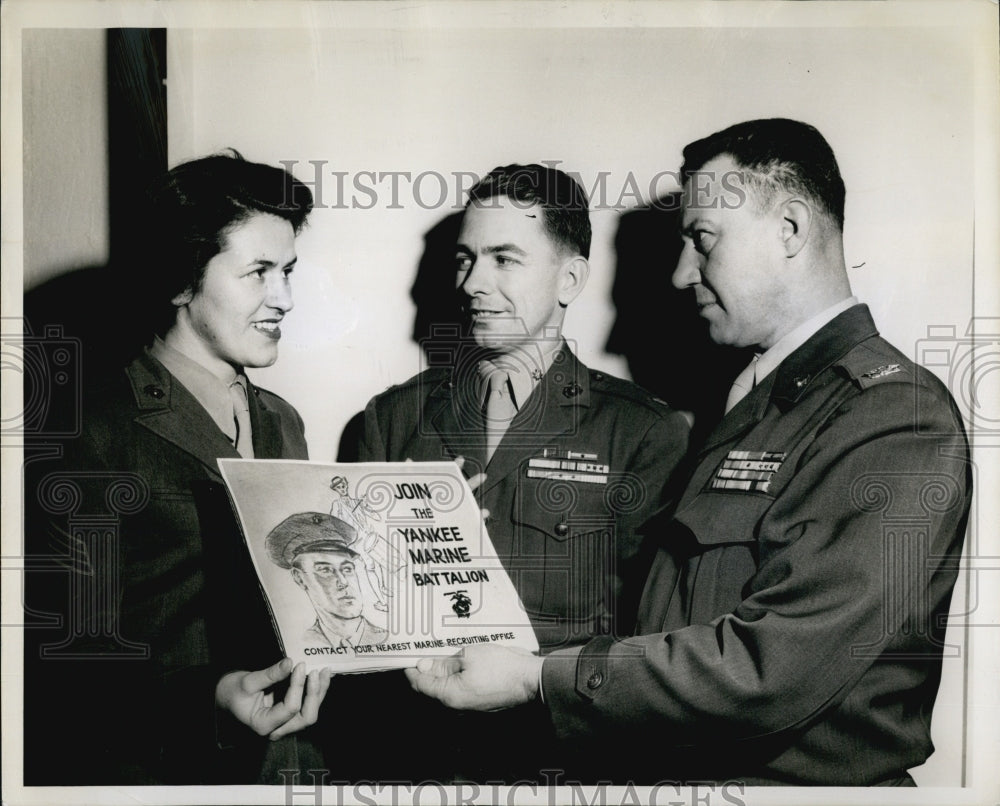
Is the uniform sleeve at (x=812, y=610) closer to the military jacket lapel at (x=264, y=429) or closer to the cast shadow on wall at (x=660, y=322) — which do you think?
the cast shadow on wall at (x=660, y=322)

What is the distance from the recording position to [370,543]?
5.55ft

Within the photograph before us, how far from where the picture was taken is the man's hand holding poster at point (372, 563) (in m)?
1.66

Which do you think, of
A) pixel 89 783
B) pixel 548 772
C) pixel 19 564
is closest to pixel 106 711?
Result: pixel 89 783

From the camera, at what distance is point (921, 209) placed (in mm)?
1730

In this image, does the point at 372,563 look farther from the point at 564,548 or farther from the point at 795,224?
the point at 795,224

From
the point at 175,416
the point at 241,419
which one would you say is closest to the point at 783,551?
the point at 241,419

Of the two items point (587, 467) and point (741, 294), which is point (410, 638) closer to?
point (587, 467)

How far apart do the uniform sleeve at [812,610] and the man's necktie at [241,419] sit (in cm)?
62

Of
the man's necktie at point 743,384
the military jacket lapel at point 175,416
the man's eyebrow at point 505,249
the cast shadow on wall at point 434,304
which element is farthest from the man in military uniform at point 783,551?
the military jacket lapel at point 175,416

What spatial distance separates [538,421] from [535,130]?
1.62 feet

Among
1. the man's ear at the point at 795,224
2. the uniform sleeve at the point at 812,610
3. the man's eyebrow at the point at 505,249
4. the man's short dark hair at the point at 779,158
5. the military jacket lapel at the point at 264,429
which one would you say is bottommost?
the uniform sleeve at the point at 812,610

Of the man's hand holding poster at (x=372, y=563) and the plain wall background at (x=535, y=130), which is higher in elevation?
the plain wall background at (x=535, y=130)

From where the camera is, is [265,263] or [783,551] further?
[265,263]

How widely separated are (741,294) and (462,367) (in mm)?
478
